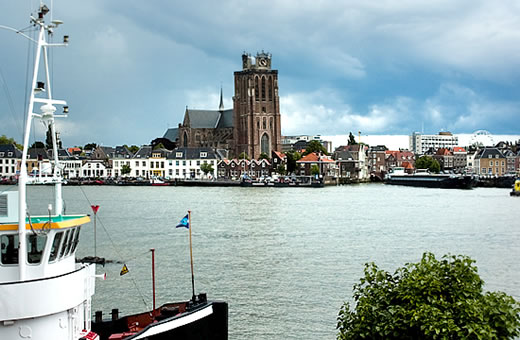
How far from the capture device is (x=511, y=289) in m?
28.3

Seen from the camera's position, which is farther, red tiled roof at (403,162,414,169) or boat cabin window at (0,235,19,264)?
red tiled roof at (403,162,414,169)

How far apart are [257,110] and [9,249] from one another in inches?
6641

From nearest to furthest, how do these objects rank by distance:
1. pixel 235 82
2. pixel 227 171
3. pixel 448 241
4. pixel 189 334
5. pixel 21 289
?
1. pixel 21 289
2. pixel 189 334
3. pixel 448 241
4. pixel 227 171
5. pixel 235 82

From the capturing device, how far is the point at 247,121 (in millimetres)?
178625

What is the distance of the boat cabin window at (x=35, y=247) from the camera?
12.8 metres

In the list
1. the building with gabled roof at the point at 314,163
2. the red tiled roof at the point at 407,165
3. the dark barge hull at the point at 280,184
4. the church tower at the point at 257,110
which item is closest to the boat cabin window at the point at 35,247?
the dark barge hull at the point at 280,184

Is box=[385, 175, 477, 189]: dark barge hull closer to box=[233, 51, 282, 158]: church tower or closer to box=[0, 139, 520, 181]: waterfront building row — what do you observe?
box=[0, 139, 520, 181]: waterfront building row

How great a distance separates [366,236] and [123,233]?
Answer: 18.4 metres

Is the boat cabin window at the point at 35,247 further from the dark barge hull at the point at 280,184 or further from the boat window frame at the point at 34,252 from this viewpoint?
the dark barge hull at the point at 280,184

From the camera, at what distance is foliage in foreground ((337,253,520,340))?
12.8 m

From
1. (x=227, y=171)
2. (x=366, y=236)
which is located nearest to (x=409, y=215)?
(x=366, y=236)

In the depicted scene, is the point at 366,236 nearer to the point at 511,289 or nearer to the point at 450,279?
the point at 511,289

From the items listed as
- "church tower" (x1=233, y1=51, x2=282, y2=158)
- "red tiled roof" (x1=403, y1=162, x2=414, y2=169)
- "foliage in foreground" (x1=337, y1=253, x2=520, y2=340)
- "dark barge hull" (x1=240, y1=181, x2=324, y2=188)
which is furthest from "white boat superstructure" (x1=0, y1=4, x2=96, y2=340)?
"red tiled roof" (x1=403, y1=162, x2=414, y2=169)

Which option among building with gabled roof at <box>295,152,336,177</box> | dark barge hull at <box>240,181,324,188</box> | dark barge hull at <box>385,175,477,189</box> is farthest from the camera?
building with gabled roof at <box>295,152,336,177</box>
